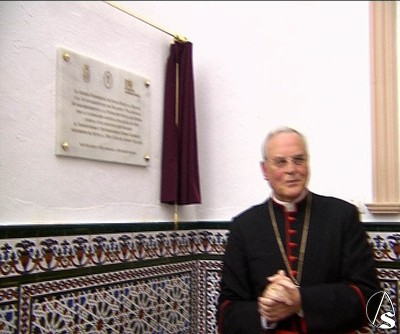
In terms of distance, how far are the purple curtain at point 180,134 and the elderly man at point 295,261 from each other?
0.55m

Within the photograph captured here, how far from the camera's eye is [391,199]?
218 cm

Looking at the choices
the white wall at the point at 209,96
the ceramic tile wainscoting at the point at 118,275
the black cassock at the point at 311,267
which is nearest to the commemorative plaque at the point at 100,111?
the white wall at the point at 209,96

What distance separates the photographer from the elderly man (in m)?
1.82

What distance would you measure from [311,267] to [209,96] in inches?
51.8

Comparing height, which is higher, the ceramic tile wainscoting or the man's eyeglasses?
the man's eyeglasses

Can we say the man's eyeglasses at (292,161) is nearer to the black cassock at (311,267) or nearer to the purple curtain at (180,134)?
the black cassock at (311,267)

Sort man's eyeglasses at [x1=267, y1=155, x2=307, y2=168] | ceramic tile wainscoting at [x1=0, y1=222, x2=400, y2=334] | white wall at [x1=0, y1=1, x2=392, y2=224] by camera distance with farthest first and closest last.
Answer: man's eyeglasses at [x1=267, y1=155, x2=307, y2=168]
white wall at [x1=0, y1=1, x2=392, y2=224]
ceramic tile wainscoting at [x1=0, y1=222, x2=400, y2=334]

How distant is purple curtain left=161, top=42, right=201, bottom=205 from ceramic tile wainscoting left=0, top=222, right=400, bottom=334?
0.21 meters

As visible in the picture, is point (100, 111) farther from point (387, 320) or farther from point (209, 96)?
point (387, 320)

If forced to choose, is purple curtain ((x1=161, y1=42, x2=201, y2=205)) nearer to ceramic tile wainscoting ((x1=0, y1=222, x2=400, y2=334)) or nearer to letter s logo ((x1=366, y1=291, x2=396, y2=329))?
ceramic tile wainscoting ((x1=0, y1=222, x2=400, y2=334))

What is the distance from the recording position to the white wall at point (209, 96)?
6.23 feet

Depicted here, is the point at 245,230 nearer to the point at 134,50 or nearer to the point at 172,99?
the point at 172,99

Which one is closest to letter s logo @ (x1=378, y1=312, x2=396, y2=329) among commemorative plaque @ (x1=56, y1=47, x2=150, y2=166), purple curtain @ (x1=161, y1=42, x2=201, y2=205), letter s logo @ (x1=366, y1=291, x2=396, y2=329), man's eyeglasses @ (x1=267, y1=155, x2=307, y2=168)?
letter s logo @ (x1=366, y1=291, x2=396, y2=329)

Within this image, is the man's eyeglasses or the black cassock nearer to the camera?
the black cassock
